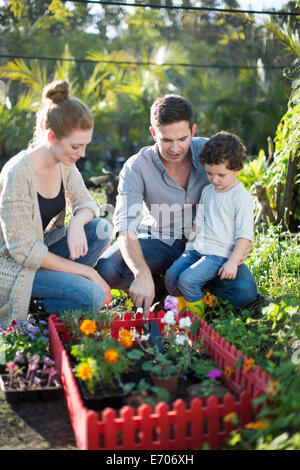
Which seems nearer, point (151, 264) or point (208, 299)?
point (208, 299)

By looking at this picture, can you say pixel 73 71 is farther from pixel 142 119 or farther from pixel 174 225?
pixel 174 225

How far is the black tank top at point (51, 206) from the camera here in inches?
123

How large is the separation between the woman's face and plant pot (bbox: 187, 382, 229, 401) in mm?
1334

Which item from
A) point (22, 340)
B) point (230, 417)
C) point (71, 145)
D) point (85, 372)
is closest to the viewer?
point (230, 417)

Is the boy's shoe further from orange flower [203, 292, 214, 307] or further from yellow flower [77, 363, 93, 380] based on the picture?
yellow flower [77, 363, 93, 380]

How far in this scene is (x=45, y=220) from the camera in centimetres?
323

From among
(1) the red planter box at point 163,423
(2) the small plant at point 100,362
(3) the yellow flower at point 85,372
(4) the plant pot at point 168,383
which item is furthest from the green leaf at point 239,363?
(3) the yellow flower at point 85,372

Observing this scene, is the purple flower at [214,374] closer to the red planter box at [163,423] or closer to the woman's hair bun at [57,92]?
the red planter box at [163,423]

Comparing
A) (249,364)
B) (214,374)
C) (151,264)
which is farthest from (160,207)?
(249,364)

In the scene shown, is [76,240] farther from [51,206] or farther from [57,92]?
[57,92]

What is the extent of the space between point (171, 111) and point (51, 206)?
0.91 meters

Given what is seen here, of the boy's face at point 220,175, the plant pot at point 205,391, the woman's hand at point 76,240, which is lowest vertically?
the plant pot at point 205,391

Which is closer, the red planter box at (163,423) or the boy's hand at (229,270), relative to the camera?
the red planter box at (163,423)

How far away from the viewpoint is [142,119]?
14.2 m
